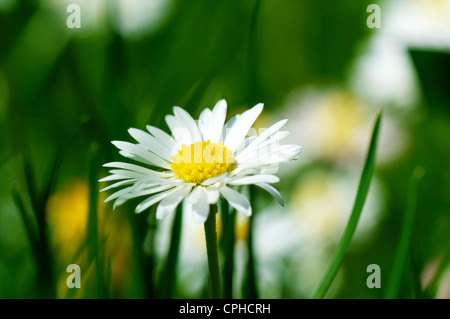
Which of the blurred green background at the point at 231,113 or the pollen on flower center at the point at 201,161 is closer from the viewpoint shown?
the pollen on flower center at the point at 201,161

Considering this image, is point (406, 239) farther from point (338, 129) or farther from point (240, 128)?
point (338, 129)

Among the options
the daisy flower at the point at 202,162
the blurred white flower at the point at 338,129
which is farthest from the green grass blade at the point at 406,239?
the blurred white flower at the point at 338,129

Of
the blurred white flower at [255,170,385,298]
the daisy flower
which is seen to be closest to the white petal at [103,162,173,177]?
the daisy flower

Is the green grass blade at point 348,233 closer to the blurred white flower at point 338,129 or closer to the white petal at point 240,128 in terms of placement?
the white petal at point 240,128

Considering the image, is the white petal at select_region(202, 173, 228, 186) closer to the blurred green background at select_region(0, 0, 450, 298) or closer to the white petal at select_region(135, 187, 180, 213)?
the white petal at select_region(135, 187, 180, 213)

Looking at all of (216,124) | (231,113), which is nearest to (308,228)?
(231,113)

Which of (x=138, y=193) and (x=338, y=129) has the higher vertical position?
(x=338, y=129)
